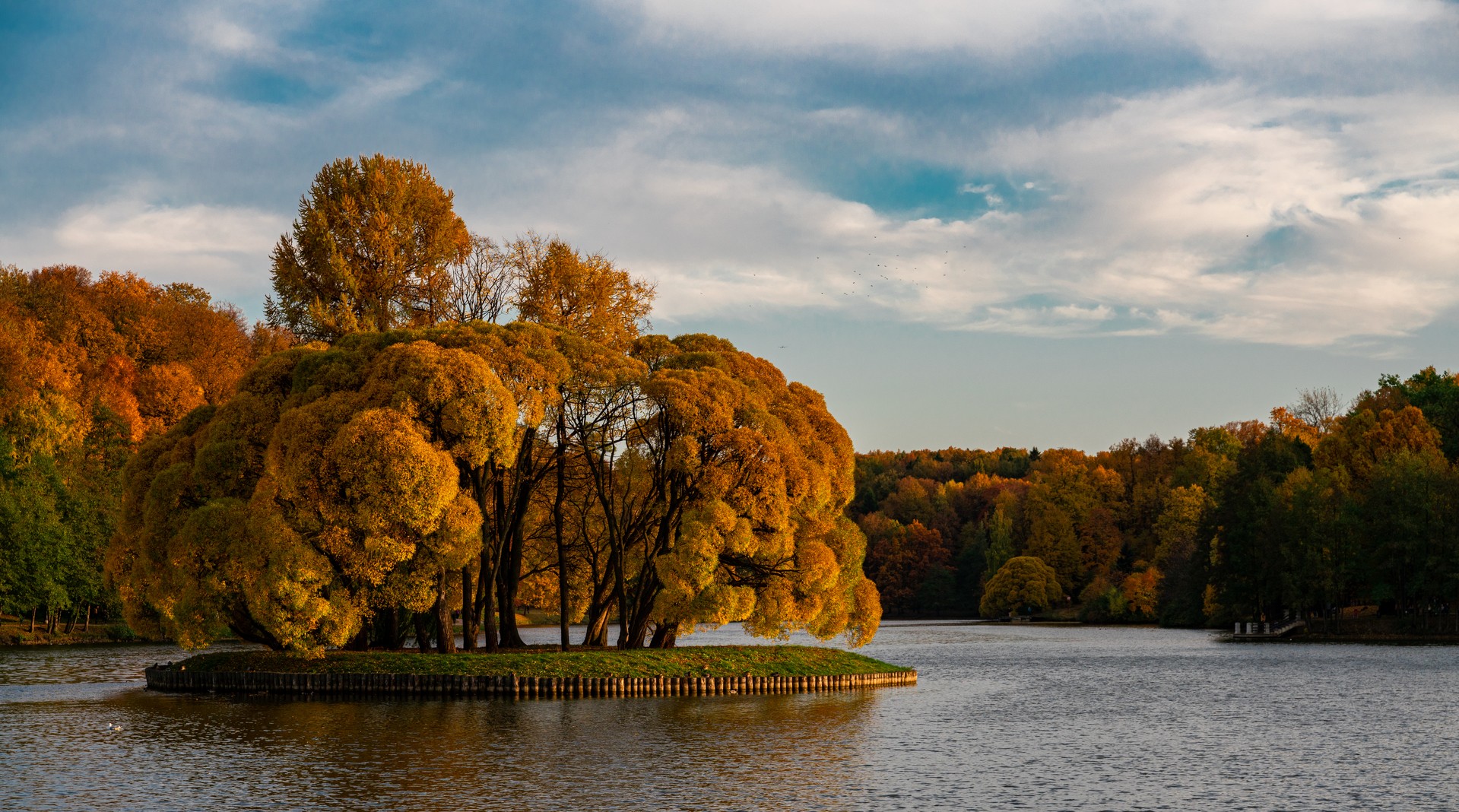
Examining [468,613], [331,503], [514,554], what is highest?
[331,503]

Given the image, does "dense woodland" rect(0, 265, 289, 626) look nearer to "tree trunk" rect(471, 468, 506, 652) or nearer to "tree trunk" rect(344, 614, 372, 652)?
"tree trunk" rect(344, 614, 372, 652)

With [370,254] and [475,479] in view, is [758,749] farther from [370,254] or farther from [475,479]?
[370,254]

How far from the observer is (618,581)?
4866 cm

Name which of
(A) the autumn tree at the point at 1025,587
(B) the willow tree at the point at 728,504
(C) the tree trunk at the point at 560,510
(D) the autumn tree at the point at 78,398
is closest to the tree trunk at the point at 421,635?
(C) the tree trunk at the point at 560,510

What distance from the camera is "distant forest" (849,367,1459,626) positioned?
86.1 m

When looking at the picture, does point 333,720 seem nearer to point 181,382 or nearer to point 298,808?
point 298,808

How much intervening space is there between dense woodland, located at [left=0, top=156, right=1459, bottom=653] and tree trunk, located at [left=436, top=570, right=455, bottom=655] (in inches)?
8.0

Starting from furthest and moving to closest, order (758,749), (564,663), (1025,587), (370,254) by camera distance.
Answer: (1025,587) < (370,254) < (564,663) < (758,749)

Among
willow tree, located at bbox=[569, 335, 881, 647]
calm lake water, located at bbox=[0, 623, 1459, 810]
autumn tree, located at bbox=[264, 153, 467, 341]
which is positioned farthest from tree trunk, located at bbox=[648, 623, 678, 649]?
autumn tree, located at bbox=[264, 153, 467, 341]

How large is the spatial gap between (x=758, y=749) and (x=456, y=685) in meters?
15.4

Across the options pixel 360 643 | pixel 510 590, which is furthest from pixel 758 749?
pixel 360 643

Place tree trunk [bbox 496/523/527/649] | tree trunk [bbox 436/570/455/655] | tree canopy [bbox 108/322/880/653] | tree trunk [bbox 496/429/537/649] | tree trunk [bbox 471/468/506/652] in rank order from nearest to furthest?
tree canopy [bbox 108/322/880/653] → tree trunk [bbox 436/570/455/655] → tree trunk [bbox 471/468/506/652] → tree trunk [bbox 496/429/537/649] → tree trunk [bbox 496/523/527/649]

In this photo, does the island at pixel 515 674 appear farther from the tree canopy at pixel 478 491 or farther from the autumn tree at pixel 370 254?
the autumn tree at pixel 370 254

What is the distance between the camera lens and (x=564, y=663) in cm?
4391
